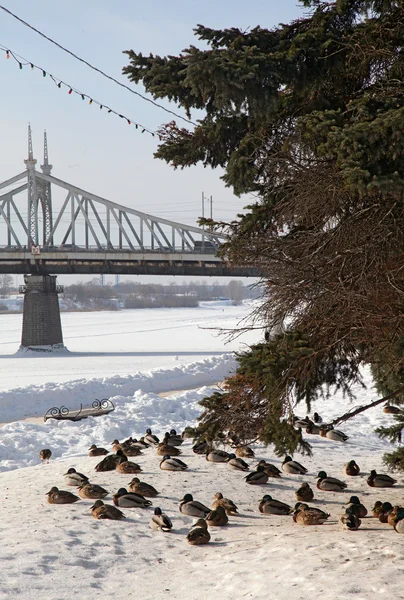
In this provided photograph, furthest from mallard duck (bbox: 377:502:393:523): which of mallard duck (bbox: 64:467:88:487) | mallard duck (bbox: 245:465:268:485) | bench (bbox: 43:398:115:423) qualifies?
bench (bbox: 43:398:115:423)

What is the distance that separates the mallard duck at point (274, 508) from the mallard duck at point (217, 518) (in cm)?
76

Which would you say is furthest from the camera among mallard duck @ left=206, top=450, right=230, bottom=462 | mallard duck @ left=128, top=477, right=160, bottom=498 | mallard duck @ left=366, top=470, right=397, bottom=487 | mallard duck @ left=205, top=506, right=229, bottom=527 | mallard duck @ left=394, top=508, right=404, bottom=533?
mallard duck @ left=206, top=450, right=230, bottom=462

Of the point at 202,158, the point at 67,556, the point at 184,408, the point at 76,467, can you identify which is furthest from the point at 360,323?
the point at 184,408

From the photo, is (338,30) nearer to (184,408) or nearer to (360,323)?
(360,323)

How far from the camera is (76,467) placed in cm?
1216

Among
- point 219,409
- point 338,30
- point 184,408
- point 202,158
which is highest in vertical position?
point 338,30

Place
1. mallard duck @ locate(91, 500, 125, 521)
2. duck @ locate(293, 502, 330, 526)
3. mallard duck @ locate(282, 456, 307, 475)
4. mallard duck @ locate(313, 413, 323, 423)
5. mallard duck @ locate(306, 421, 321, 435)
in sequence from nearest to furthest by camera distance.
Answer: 1. duck @ locate(293, 502, 330, 526)
2. mallard duck @ locate(91, 500, 125, 521)
3. mallard duck @ locate(282, 456, 307, 475)
4. mallard duck @ locate(306, 421, 321, 435)
5. mallard duck @ locate(313, 413, 323, 423)

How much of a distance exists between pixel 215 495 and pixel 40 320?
39.5m

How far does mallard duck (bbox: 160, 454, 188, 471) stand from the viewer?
37.5 feet

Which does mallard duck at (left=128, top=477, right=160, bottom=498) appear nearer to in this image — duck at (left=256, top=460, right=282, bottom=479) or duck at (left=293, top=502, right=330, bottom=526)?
duck at (left=256, top=460, right=282, bottom=479)

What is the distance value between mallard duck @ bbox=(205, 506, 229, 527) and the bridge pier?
38.4 metres

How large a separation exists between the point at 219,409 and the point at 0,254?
47863 mm

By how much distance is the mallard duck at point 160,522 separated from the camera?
8516 mm

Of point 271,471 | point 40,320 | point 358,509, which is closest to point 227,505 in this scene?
point 358,509
